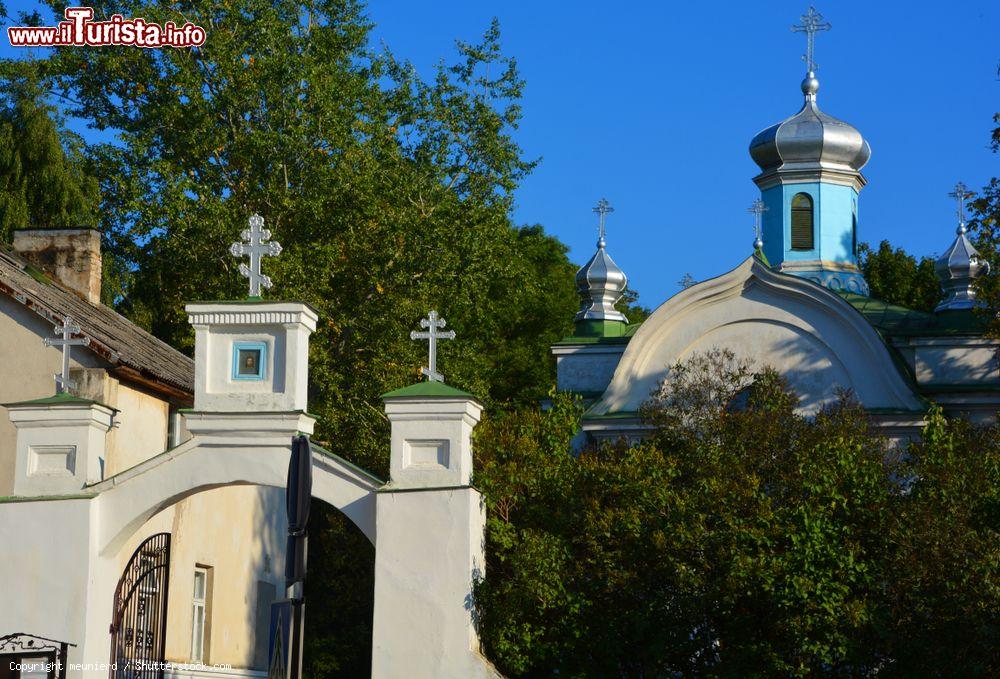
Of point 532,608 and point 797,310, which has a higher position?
point 797,310

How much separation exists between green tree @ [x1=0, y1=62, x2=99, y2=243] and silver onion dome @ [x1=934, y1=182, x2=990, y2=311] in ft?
52.4

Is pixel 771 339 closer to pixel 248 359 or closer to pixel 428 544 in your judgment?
pixel 428 544

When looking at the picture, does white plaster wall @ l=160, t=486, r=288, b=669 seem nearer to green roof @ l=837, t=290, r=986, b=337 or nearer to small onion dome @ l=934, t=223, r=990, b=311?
green roof @ l=837, t=290, r=986, b=337

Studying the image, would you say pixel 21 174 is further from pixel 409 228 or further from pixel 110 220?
pixel 409 228

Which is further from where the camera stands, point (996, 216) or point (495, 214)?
point (495, 214)

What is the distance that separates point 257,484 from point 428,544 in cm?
177

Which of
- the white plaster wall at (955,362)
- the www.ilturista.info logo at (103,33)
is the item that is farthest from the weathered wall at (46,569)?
the white plaster wall at (955,362)

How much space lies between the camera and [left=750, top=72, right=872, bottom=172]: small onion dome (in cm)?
3023

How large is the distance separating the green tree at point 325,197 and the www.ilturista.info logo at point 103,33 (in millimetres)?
231

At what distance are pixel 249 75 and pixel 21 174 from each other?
25.1ft

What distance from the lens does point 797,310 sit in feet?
78.7

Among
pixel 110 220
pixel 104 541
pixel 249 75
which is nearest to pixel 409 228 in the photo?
pixel 249 75

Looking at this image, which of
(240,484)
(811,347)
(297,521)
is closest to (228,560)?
(240,484)

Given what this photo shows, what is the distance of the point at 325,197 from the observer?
2503cm
